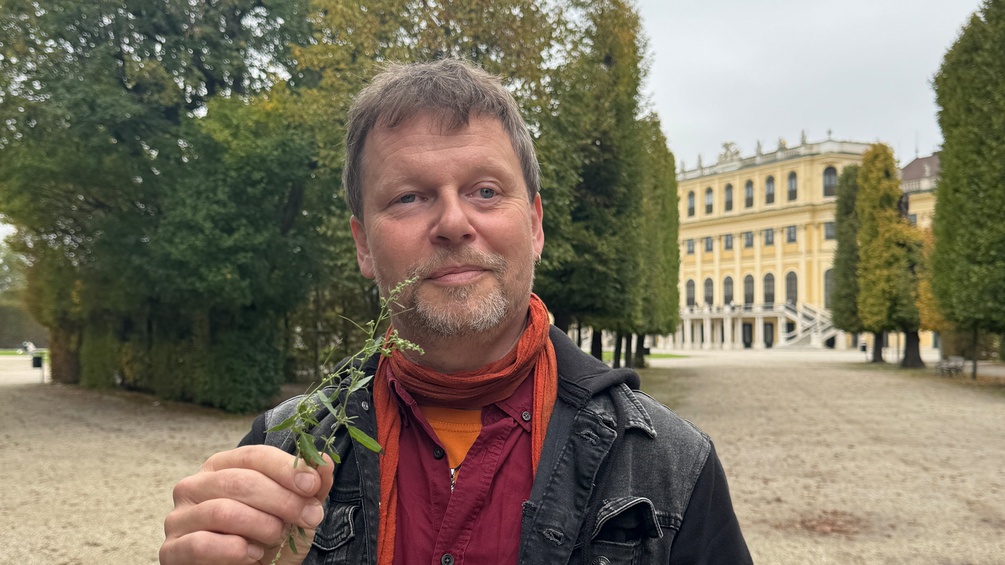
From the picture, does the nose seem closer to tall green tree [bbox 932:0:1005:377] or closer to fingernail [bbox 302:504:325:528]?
fingernail [bbox 302:504:325:528]

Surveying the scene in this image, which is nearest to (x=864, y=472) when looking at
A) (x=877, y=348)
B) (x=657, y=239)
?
(x=657, y=239)

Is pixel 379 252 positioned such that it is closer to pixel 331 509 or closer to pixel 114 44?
pixel 331 509

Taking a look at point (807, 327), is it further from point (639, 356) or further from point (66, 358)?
point (66, 358)

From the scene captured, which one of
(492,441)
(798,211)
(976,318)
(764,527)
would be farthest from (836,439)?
(798,211)

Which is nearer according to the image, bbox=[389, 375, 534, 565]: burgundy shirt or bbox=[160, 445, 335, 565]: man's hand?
bbox=[160, 445, 335, 565]: man's hand

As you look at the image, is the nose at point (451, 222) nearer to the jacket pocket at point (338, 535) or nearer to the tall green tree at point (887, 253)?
the jacket pocket at point (338, 535)

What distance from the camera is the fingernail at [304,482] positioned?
1.14 metres

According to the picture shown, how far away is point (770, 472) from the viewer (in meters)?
9.43

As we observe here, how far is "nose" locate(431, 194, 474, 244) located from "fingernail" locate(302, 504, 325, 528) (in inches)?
24.2

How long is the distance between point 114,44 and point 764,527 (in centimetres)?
1273

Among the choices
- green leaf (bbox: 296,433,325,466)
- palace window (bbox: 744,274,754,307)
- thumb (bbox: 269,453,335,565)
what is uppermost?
palace window (bbox: 744,274,754,307)

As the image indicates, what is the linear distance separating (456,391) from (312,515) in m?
0.52

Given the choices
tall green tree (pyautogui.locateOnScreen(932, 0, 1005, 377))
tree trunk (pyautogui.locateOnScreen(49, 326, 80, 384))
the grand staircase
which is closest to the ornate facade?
the grand staircase

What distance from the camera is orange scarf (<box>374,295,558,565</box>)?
1.59 m
